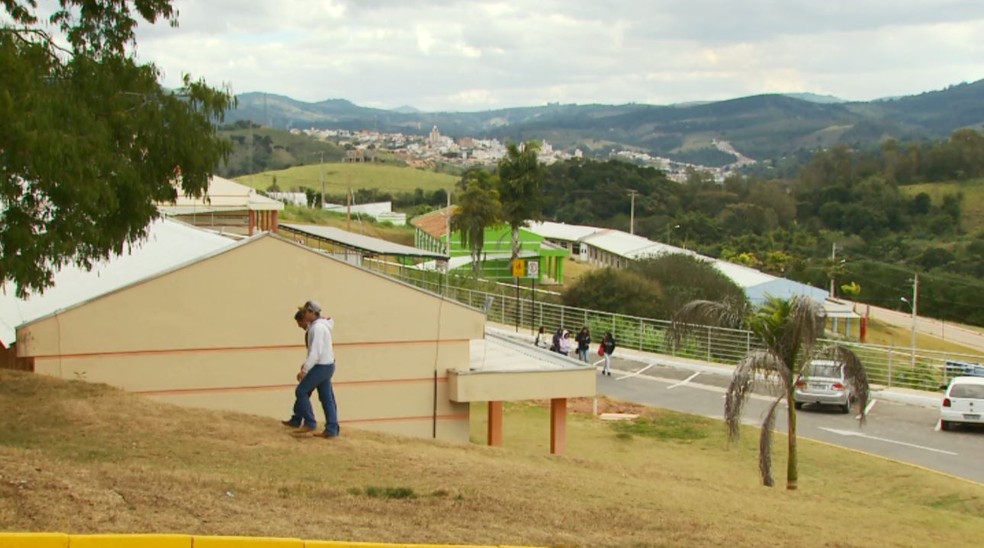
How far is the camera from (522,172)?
57.5 metres

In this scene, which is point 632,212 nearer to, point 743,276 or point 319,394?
point 743,276

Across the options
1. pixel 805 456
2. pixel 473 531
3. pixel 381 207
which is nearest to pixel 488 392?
pixel 805 456

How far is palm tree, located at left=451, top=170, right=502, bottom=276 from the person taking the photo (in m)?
56.4

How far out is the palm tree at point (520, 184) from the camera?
57.3 m

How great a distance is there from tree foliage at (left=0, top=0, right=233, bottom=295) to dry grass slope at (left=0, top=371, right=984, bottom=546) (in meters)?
1.75

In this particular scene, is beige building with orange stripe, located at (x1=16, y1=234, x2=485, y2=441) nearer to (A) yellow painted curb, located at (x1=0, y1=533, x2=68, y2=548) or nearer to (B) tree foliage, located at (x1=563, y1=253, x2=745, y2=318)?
(A) yellow painted curb, located at (x1=0, y1=533, x2=68, y2=548)


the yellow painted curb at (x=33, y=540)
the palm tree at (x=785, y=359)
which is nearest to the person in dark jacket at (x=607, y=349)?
the palm tree at (x=785, y=359)

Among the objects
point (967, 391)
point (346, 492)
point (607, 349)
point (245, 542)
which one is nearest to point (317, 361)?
point (346, 492)

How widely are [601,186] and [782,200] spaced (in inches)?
682

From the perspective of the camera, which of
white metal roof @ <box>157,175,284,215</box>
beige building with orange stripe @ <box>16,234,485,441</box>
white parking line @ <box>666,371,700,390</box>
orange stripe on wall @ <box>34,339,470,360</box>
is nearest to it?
orange stripe on wall @ <box>34,339,470,360</box>

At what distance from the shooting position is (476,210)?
5625cm

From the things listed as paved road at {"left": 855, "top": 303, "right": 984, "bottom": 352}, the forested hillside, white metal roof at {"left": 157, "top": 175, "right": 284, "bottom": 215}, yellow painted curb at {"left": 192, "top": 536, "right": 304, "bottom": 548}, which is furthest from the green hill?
yellow painted curb at {"left": 192, "top": 536, "right": 304, "bottom": 548}

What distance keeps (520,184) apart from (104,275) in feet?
128

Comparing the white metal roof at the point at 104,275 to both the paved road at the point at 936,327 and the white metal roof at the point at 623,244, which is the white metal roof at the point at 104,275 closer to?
the white metal roof at the point at 623,244
